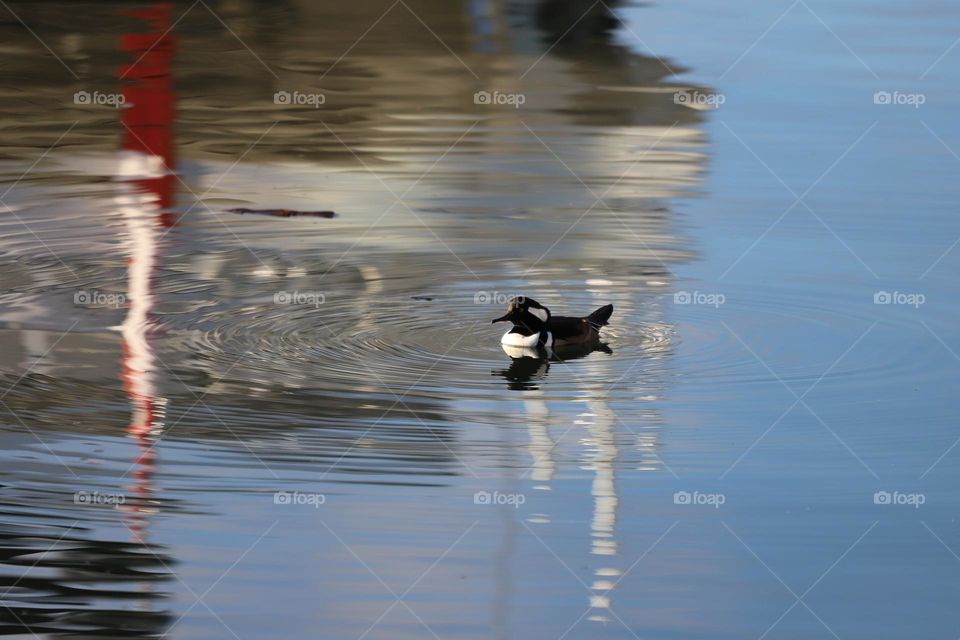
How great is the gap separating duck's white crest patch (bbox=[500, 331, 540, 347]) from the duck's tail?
490 millimetres

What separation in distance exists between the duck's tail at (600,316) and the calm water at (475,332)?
0.16 m

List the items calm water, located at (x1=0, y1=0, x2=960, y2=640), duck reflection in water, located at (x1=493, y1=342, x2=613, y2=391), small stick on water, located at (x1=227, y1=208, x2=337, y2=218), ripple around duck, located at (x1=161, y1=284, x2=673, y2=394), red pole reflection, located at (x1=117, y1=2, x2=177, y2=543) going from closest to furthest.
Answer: calm water, located at (x1=0, y1=0, x2=960, y2=640), red pole reflection, located at (x1=117, y1=2, x2=177, y2=543), ripple around duck, located at (x1=161, y1=284, x2=673, y2=394), duck reflection in water, located at (x1=493, y1=342, x2=613, y2=391), small stick on water, located at (x1=227, y1=208, x2=337, y2=218)

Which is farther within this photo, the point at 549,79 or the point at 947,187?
the point at 549,79

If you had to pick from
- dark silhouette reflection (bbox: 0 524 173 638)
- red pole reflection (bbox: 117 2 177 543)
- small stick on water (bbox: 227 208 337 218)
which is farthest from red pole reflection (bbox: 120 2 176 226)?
dark silhouette reflection (bbox: 0 524 173 638)

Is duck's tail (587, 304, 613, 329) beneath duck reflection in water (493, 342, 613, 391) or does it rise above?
above

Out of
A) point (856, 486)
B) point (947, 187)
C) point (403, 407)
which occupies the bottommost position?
point (856, 486)

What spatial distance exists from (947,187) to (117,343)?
269 inches

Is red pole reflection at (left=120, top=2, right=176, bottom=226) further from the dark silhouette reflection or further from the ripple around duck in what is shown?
the dark silhouette reflection

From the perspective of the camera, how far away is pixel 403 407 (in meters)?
8.98

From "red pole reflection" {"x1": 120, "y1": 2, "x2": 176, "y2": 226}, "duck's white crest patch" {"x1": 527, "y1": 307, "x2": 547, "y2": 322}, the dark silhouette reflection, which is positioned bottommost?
the dark silhouette reflection

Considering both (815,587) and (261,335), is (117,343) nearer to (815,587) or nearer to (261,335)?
(261,335)

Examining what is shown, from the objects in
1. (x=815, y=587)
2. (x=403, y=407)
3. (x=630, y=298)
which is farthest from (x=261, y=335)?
(x=815, y=587)

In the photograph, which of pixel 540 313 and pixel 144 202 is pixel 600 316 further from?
pixel 144 202

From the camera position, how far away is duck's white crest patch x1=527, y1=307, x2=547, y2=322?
33.7 ft
